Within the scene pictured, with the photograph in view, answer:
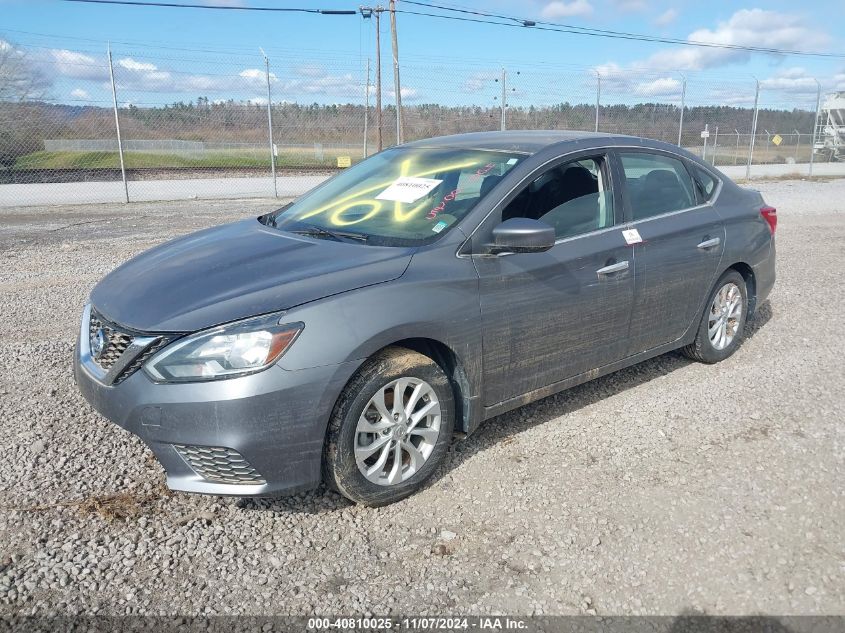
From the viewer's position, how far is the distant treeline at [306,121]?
52.9 ft

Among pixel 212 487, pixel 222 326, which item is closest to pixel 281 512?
pixel 212 487

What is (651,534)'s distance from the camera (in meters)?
3.01

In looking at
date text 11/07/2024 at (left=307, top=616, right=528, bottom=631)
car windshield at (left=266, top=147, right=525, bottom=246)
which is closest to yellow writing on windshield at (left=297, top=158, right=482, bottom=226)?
car windshield at (left=266, top=147, right=525, bottom=246)

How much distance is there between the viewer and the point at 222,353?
278 centimetres

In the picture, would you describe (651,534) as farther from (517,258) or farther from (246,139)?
(246,139)

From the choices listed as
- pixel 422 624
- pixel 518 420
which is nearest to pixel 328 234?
pixel 518 420

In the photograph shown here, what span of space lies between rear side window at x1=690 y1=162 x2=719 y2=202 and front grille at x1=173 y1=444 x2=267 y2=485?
11.7 feet

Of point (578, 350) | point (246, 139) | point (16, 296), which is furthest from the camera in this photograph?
point (246, 139)

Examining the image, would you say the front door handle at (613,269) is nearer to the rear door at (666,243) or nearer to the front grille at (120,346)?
the rear door at (666,243)

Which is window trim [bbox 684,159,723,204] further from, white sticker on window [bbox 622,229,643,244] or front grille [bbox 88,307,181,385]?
front grille [bbox 88,307,181,385]

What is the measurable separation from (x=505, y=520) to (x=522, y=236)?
1324mm

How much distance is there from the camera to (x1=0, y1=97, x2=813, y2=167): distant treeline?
16.1m

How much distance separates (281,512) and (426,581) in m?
0.81

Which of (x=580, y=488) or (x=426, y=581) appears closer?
(x=426, y=581)
